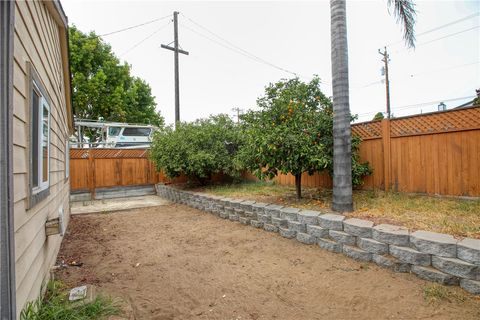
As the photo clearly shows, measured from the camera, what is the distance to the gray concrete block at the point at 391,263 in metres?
2.99

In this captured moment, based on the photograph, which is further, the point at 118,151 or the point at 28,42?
the point at 118,151

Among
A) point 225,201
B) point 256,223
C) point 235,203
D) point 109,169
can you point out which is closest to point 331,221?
point 256,223

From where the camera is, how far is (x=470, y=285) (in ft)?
8.20

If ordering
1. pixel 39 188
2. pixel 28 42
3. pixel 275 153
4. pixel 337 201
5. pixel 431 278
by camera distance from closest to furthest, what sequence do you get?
pixel 28 42
pixel 39 188
pixel 431 278
pixel 337 201
pixel 275 153

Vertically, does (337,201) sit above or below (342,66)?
below

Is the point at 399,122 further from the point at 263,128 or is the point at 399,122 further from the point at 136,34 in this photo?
the point at 136,34

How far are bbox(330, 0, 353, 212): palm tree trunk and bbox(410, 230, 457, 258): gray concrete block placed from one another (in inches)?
53.8

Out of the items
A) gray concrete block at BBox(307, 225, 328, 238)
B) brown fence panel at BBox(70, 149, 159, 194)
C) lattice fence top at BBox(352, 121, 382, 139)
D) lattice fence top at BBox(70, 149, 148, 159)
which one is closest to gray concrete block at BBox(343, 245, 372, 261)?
gray concrete block at BBox(307, 225, 328, 238)

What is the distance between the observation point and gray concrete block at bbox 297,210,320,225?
163 inches

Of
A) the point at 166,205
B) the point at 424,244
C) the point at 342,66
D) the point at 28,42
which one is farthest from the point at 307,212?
the point at 166,205

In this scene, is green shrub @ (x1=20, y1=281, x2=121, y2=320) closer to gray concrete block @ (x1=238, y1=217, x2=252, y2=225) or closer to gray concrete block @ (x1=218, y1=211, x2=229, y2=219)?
gray concrete block @ (x1=238, y1=217, x2=252, y2=225)

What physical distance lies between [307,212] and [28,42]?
4.08 metres

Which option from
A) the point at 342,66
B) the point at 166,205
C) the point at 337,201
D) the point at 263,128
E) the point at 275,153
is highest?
the point at 342,66

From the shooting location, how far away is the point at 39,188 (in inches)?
99.2
